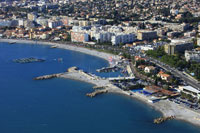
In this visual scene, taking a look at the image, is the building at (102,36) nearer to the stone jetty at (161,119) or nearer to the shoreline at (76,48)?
the shoreline at (76,48)

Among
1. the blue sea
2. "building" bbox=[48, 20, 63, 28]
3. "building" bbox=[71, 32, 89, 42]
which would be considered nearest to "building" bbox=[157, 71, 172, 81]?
the blue sea

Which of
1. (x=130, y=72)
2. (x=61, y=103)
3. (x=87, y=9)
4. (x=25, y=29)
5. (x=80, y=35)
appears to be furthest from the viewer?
(x=87, y=9)

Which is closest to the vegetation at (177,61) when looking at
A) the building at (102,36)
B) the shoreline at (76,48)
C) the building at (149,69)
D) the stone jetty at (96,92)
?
the building at (149,69)

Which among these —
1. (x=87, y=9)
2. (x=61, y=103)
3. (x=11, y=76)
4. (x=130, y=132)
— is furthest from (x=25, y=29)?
(x=130, y=132)

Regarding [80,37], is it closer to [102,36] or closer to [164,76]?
[102,36]

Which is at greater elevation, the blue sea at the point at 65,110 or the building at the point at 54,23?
the building at the point at 54,23

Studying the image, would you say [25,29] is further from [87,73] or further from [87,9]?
[87,73]

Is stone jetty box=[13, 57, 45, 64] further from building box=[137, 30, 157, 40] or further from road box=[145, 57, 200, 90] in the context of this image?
building box=[137, 30, 157, 40]
